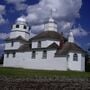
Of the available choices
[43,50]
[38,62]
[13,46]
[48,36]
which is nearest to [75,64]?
[43,50]

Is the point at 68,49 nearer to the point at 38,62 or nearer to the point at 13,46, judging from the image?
the point at 38,62

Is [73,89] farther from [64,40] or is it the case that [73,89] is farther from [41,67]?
[64,40]

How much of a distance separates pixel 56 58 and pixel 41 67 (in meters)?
4.69

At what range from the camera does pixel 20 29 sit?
64.4 meters

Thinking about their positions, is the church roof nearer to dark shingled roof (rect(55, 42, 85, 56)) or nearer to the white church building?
the white church building

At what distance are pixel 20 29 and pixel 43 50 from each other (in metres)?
11.9

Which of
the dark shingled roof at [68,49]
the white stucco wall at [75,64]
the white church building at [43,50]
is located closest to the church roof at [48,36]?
the white church building at [43,50]

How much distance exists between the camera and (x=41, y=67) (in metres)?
55.0

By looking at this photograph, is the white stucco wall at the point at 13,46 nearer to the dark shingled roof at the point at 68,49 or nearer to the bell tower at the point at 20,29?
the bell tower at the point at 20,29

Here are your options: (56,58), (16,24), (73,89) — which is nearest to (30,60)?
(56,58)

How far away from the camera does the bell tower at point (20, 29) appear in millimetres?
64375

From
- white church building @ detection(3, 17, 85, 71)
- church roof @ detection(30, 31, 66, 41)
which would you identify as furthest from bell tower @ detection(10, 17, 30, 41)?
church roof @ detection(30, 31, 66, 41)

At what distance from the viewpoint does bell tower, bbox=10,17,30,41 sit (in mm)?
64375

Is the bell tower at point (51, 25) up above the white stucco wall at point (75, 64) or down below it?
above
